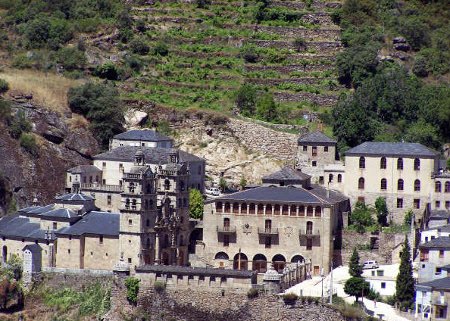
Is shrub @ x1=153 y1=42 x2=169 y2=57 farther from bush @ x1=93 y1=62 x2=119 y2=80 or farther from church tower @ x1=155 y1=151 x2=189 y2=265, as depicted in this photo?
church tower @ x1=155 y1=151 x2=189 y2=265

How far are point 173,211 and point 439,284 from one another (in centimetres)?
1949

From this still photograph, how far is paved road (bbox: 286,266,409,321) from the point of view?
104 metres

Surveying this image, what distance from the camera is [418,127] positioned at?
12650cm

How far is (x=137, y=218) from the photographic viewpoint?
11000 centimetres

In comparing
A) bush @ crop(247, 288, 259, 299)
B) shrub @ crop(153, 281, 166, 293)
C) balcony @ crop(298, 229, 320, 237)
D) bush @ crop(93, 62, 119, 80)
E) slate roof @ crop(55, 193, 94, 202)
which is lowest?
bush @ crop(247, 288, 259, 299)

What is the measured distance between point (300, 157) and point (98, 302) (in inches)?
790

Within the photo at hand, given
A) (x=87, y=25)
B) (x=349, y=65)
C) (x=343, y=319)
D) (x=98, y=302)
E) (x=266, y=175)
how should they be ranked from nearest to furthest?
1. (x=343, y=319)
2. (x=98, y=302)
3. (x=266, y=175)
4. (x=349, y=65)
5. (x=87, y=25)

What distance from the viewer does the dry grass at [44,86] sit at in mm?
132750

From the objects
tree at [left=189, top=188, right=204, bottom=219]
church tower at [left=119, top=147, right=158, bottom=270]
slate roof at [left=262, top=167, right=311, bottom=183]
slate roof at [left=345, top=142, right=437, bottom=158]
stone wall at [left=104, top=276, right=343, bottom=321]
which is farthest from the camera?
tree at [left=189, top=188, right=204, bottom=219]

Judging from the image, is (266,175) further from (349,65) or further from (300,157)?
(349,65)

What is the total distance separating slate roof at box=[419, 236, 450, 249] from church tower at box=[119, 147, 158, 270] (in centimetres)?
1650

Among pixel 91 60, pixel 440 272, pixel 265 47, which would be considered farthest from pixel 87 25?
pixel 440 272

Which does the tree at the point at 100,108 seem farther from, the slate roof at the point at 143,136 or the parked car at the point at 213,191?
the parked car at the point at 213,191

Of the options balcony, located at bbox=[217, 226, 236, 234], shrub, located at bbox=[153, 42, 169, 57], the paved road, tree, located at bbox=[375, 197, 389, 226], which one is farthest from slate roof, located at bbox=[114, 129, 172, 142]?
the paved road
